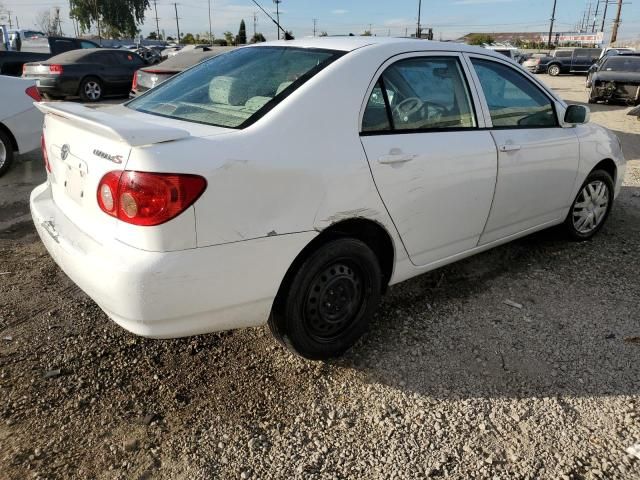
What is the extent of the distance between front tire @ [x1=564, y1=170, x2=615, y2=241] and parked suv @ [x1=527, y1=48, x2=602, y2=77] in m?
33.2

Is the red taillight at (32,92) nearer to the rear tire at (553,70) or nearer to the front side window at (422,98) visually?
the front side window at (422,98)

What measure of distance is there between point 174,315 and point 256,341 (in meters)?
0.90

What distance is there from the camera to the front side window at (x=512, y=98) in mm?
3303

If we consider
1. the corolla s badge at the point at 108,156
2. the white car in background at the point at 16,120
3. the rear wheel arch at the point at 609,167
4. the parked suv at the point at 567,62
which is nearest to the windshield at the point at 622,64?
the rear wheel arch at the point at 609,167

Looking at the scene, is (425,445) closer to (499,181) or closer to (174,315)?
→ (174,315)

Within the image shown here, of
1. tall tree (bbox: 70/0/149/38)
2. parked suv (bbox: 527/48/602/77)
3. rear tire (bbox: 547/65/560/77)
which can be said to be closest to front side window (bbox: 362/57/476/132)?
parked suv (bbox: 527/48/602/77)

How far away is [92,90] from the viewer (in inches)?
533

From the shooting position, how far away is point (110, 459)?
7.06ft

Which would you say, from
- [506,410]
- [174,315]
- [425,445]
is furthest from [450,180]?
[174,315]

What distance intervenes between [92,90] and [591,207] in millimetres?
12738

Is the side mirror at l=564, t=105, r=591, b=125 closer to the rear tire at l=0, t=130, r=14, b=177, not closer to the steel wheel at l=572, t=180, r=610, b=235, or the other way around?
the steel wheel at l=572, t=180, r=610, b=235

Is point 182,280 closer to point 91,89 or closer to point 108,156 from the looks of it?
point 108,156

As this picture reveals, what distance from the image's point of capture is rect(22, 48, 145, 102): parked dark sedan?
41.8 ft

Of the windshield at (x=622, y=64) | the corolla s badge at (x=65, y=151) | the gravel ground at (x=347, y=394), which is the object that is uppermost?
the corolla s badge at (x=65, y=151)
